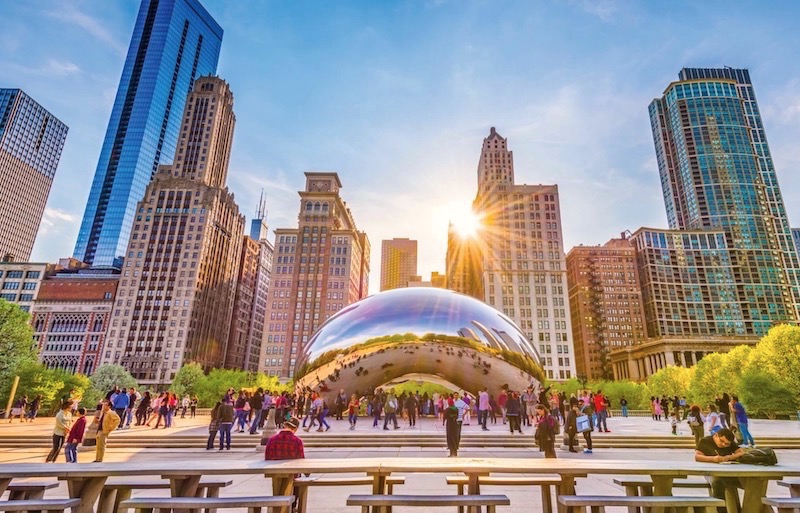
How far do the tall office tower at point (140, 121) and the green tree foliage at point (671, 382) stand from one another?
481 feet

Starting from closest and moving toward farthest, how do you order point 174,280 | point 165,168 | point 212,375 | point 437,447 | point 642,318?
point 437,447 < point 212,375 < point 174,280 < point 165,168 < point 642,318

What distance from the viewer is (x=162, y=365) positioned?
3583 inches

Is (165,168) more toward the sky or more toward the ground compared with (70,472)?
more toward the sky

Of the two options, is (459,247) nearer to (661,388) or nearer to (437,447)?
(661,388)

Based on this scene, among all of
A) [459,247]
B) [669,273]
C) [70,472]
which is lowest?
[70,472]

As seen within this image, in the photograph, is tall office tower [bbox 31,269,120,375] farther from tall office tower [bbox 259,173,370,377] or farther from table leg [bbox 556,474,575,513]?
table leg [bbox 556,474,575,513]

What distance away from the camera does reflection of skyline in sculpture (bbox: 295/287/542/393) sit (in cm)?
1728

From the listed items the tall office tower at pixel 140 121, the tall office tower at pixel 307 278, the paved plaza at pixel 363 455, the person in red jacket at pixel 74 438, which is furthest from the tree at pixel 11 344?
the tall office tower at pixel 140 121

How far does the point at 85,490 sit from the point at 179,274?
4210 inches

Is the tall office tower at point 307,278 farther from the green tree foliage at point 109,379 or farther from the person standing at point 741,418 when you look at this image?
the person standing at point 741,418

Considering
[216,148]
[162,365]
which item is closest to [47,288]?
[162,365]

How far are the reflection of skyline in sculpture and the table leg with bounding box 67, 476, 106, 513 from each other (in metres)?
12.4

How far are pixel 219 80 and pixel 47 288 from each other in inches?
3105

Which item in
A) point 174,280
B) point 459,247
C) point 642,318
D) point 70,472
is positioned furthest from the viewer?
point 459,247
